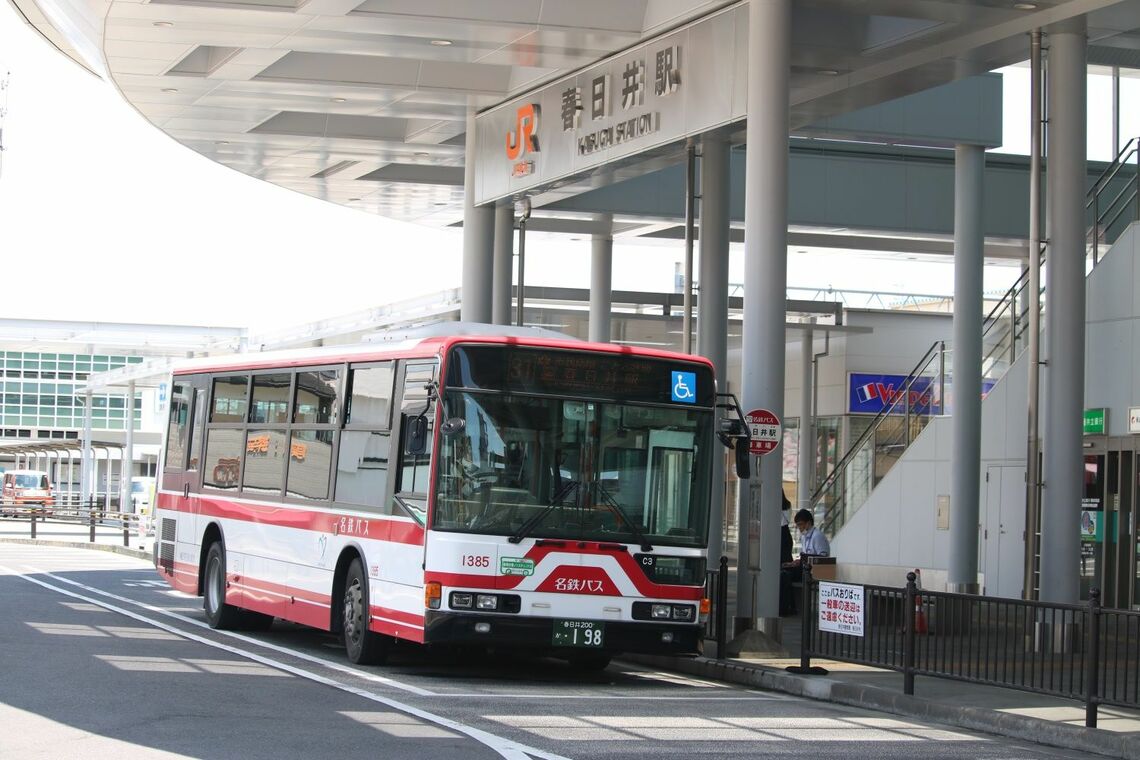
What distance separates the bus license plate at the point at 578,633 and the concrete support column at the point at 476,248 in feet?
40.7

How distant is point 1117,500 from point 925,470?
4.51 m

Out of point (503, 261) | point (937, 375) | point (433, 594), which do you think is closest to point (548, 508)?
point (433, 594)

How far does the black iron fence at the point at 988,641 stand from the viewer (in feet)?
40.2

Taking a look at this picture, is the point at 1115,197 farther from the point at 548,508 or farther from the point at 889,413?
the point at 548,508

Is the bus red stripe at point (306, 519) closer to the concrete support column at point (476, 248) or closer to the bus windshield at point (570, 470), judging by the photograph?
the bus windshield at point (570, 470)

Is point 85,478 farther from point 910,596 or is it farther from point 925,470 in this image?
point 910,596

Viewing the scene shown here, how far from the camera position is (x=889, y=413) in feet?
96.3

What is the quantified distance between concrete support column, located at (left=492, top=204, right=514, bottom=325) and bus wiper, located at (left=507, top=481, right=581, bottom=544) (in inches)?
494

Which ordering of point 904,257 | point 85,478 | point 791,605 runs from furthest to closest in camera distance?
point 85,478, point 904,257, point 791,605

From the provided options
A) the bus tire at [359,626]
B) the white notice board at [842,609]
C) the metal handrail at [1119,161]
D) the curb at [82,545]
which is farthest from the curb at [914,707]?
the curb at [82,545]

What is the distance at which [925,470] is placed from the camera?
27.0 m

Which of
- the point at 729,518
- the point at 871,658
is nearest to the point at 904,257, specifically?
the point at 729,518

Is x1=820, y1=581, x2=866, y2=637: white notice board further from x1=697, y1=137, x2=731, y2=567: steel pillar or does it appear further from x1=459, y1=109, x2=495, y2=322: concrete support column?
x1=459, y1=109, x2=495, y2=322: concrete support column

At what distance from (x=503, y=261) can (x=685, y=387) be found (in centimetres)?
1261
